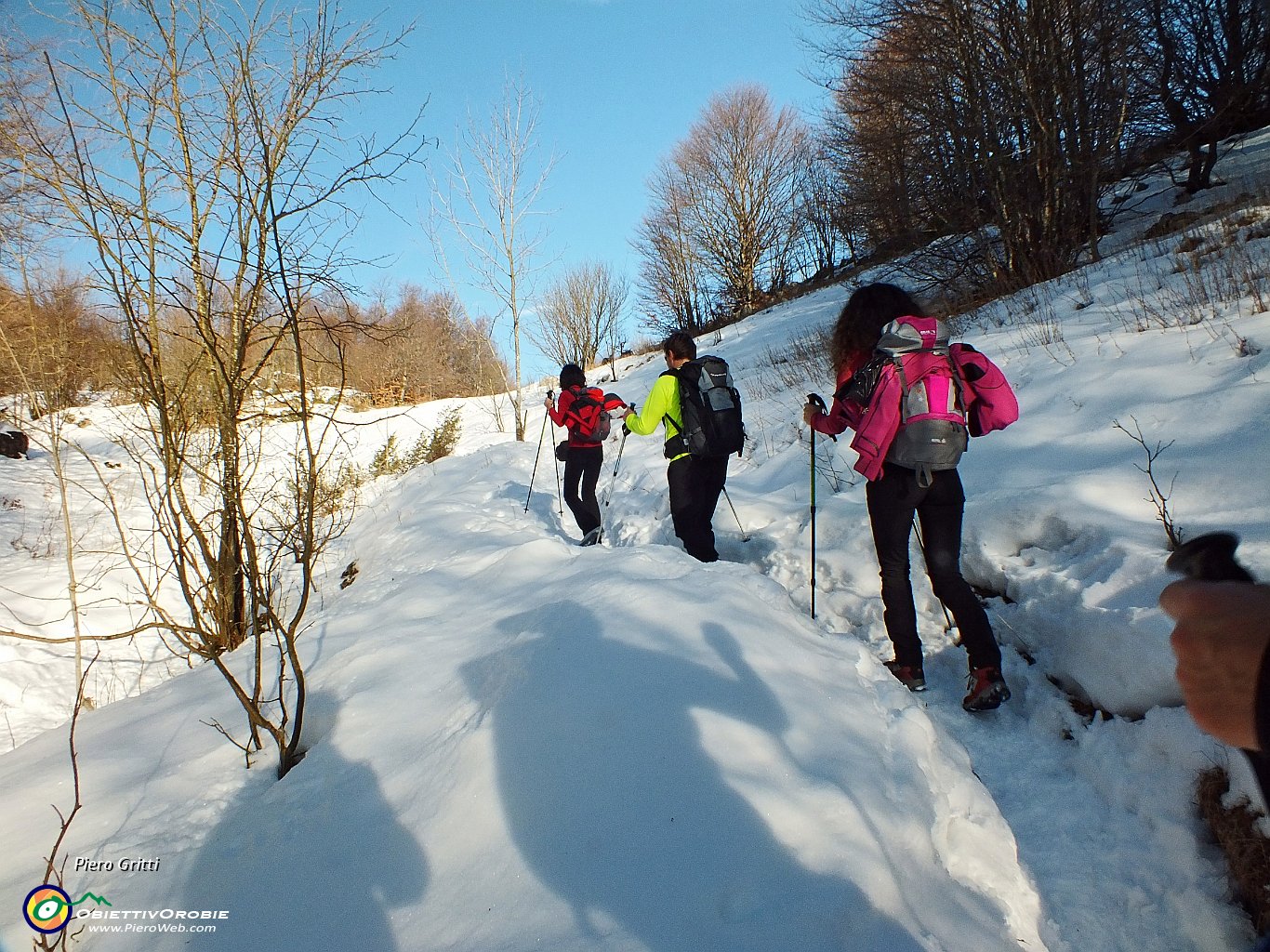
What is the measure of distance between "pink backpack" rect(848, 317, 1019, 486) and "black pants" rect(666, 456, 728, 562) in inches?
Result: 61.6

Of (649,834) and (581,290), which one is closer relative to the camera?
(649,834)

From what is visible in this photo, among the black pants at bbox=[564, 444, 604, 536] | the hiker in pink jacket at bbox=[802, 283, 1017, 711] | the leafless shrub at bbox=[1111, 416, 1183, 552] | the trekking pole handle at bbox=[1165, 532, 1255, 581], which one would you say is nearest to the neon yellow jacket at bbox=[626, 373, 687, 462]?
the hiker in pink jacket at bbox=[802, 283, 1017, 711]

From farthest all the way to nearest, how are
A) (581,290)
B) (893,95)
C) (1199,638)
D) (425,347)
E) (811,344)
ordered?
(425,347) < (581,290) < (811,344) < (893,95) < (1199,638)

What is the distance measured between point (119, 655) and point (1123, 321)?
10156mm

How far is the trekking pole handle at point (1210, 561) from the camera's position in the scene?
77 centimetres

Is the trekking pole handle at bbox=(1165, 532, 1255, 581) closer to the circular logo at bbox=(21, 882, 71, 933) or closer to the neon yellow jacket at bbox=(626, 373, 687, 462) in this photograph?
the circular logo at bbox=(21, 882, 71, 933)

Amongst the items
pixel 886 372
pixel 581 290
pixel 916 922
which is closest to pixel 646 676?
pixel 916 922

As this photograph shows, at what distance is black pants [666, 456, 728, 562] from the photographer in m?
4.02

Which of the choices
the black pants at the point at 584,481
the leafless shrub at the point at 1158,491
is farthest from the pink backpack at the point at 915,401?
the black pants at the point at 584,481

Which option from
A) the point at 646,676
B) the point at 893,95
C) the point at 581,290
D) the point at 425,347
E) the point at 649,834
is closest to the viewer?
the point at 649,834

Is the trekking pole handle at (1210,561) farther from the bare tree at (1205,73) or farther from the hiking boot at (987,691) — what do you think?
the bare tree at (1205,73)

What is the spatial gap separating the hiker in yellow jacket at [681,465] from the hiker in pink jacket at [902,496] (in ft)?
4.24

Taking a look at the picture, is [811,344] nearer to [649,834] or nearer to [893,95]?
[893,95]

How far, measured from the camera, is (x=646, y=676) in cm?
195
